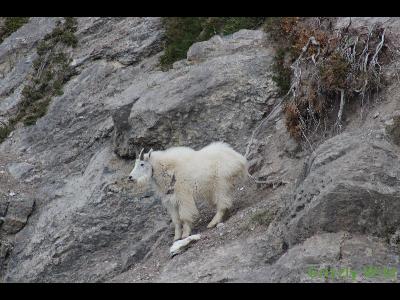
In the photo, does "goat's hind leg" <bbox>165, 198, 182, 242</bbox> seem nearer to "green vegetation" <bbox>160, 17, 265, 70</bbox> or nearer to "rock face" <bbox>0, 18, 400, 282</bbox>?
"rock face" <bbox>0, 18, 400, 282</bbox>

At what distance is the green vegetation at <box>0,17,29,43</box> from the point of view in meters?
27.1

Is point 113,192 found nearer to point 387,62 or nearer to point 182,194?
point 182,194

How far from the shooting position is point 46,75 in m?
22.9

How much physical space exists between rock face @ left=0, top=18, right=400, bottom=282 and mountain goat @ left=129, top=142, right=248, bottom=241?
534 millimetres

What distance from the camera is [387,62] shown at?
14.4 m

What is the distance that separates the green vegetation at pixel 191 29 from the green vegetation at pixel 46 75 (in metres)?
3.50

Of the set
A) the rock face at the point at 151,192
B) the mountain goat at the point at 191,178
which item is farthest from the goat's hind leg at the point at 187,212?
the rock face at the point at 151,192

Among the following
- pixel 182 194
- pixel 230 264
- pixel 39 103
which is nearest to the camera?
pixel 230 264

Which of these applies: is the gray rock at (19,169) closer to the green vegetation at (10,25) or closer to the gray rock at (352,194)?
the green vegetation at (10,25)

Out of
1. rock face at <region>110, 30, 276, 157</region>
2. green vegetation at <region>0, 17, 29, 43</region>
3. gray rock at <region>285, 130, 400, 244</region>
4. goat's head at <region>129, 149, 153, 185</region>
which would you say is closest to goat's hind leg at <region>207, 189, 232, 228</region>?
goat's head at <region>129, 149, 153, 185</region>

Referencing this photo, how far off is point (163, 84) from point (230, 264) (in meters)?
7.99

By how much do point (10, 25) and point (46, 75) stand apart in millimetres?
5529

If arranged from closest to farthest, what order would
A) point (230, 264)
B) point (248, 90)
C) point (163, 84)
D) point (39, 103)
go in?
point (230, 264) → point (248, 90) → point (163, 84) → point (39, 103)

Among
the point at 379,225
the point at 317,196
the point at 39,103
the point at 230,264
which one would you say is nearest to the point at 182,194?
the point at 230,264
